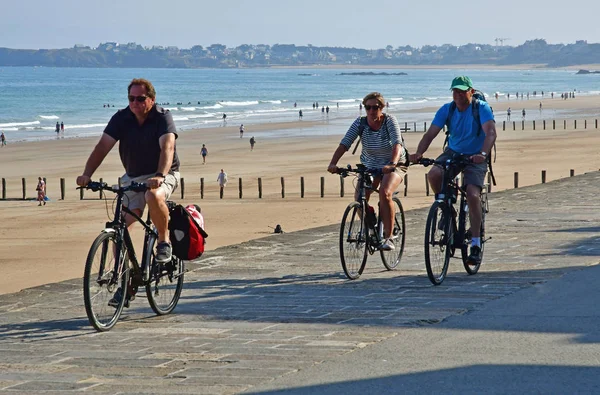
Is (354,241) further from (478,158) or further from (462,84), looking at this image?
(462,84)

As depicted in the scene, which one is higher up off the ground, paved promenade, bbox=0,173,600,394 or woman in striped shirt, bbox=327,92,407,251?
woman in striped shirt, bbox=327,92,407,251

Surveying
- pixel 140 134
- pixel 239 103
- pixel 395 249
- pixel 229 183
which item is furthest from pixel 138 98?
pixel 239 103

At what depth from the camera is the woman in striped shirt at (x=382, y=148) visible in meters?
9.23

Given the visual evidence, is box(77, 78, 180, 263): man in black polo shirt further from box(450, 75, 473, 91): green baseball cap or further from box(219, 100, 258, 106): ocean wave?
box(219, 100, 258, 106): ocean wave

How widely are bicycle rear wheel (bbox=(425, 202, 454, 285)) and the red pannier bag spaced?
6.11ft

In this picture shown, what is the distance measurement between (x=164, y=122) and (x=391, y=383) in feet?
8.85

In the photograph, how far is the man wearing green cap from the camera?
29.0 feet

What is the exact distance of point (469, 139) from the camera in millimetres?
9000

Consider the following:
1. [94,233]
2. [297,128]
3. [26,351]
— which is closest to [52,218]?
[94,233]

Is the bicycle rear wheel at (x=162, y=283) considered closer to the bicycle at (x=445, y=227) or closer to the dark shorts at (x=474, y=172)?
the bicycle at (x=445, y=227)

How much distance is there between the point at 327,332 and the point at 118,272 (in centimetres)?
A: 141

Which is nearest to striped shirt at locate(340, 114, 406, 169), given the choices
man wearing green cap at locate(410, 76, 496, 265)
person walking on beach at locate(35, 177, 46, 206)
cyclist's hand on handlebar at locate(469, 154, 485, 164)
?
man wearing green cap at locate(410, 76, 496, 265)

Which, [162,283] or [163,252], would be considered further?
[162,283]

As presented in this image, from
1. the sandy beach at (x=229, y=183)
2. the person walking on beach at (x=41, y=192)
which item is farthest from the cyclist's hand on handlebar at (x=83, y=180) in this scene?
the person walking on beach at (x=41, y=192)
